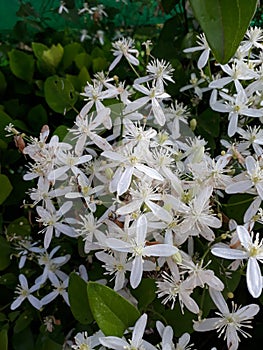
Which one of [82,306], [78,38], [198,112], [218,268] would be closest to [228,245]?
[218,268]

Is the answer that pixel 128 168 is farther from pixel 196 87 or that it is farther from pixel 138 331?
pixel 196 87

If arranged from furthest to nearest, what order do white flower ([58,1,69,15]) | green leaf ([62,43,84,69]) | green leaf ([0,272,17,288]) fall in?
white flower ([58,1,69,15]) → green leaf ([62,43,84,69]) → green leaf ([0,272,17,288])

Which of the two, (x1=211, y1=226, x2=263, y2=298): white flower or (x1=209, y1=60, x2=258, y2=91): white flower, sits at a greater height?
(x1=209, y1=60, x2=258, y2=91): white flower

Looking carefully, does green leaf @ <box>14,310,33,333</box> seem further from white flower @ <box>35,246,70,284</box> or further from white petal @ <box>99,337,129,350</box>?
white petal @ <box>99,337,129,350</box>

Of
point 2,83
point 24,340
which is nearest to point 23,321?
point 24,340

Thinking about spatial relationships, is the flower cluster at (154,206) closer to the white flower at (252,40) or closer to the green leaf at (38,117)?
the white flower at (252,40)

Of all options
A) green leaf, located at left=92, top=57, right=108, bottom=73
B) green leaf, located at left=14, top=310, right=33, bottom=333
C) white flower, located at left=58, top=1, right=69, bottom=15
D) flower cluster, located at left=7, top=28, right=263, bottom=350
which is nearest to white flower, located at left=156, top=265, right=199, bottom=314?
flower cluster, located at left=7, top=28, right=263, bottom=350

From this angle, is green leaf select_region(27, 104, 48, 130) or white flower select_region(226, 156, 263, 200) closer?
white flower select_region(226, 156, 263, 200)
